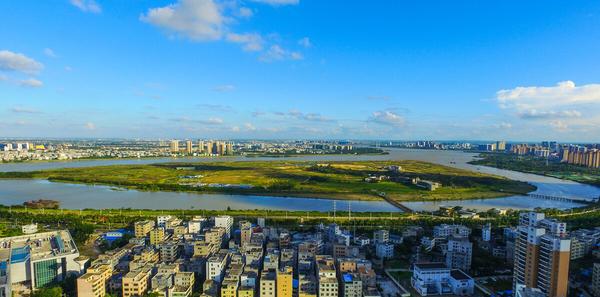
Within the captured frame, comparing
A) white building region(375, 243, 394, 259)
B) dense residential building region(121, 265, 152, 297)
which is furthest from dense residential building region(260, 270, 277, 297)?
white building region(375, 243, 394, 259)

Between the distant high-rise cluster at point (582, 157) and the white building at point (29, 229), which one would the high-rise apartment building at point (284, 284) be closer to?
the white building at point (29, 229)

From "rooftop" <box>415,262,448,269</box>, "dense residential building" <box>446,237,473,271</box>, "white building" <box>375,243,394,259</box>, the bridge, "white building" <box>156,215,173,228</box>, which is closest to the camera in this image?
"rooftop" <box>415,262,448,269</box>

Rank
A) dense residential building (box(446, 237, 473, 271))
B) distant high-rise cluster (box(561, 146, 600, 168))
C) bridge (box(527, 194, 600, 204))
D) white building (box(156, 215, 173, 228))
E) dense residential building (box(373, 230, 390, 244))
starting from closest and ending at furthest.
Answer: dense residential building (box(446, 237, 473, 271))
dense residential building (box(373, 230, 390, 244))
white building (box(156, 215, 173, 228))
bridge (box(527, 194, 600, 204))
distant high-rise cluster (box(561, 146, 600, 168))

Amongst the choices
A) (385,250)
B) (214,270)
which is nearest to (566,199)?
(385,250)

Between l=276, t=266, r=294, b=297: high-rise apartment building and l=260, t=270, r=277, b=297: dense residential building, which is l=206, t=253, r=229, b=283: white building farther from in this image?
l=276, t=266, r=294, b=297: high-rise apartment building

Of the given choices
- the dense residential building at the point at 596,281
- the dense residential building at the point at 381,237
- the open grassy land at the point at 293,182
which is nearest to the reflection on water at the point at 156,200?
the open grassy land at the point at 293,182
